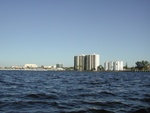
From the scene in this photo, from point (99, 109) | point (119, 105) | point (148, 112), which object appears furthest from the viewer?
point (119, 105)

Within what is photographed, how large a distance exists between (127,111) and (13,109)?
655 cm

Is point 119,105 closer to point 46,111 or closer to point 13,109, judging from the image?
point 46,111

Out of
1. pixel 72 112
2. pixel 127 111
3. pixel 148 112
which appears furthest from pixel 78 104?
pixel 148 112

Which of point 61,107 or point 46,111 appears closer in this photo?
point 46,111

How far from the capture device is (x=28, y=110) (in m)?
13.3

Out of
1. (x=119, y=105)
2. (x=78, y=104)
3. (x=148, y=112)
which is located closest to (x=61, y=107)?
(x=78, y=104)

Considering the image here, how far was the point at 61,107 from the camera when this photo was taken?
47.7ft

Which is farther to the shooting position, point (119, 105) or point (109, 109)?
point (119, 105)

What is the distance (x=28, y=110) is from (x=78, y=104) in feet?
12.1

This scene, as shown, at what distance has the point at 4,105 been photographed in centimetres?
1470

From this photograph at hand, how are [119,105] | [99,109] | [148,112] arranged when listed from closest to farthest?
[148,112] < [99,109] < [119,105]

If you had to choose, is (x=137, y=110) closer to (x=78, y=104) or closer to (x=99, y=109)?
(x=99, y=109)

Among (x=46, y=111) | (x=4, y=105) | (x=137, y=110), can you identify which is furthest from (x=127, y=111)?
(x=4, y=105)

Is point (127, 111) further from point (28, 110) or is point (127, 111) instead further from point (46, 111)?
point (28, 110)
